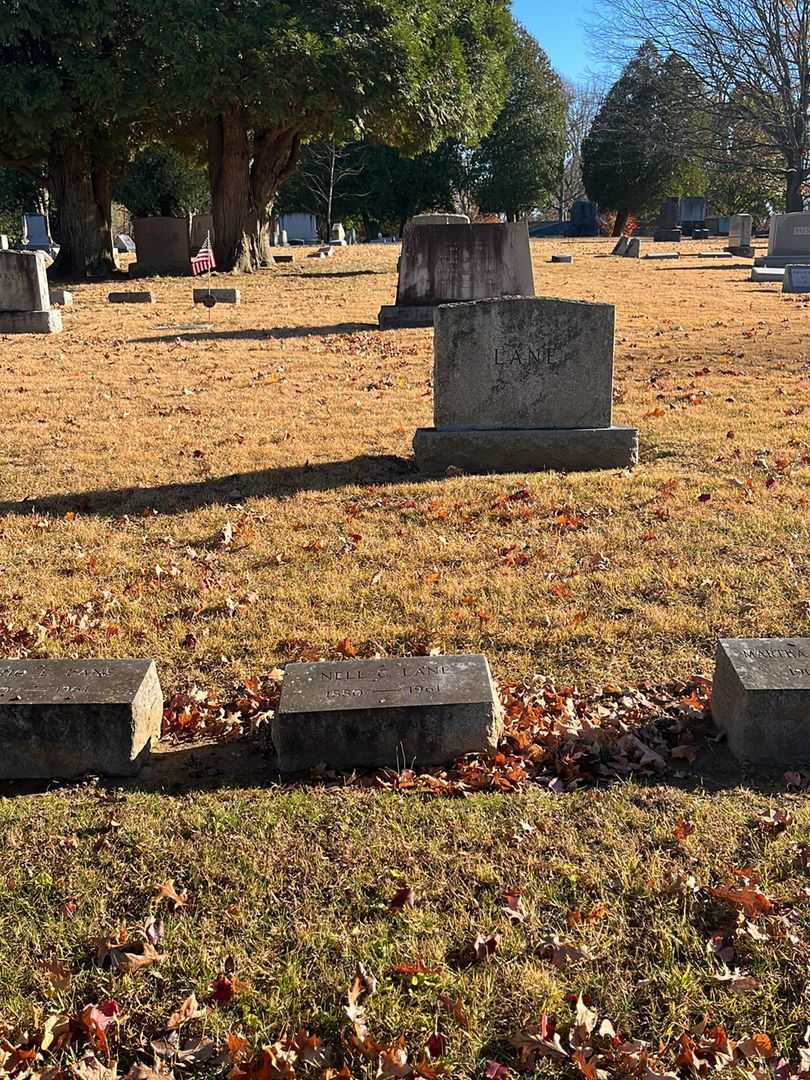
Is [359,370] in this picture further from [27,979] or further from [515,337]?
[27,979]

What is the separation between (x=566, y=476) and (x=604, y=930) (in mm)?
4707

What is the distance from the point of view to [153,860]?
307cm

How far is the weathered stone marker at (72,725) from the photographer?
3.51 metres

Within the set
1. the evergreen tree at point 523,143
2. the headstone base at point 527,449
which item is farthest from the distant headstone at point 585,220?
the headstone base at point 527,449

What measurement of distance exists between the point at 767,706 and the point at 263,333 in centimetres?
1329

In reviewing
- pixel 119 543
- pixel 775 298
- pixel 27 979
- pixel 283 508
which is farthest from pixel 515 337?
pixel 775 298

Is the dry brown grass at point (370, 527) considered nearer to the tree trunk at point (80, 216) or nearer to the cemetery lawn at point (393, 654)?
the cemetery lawn at point (393, 654)

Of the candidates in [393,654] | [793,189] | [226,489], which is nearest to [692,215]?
[793,189]

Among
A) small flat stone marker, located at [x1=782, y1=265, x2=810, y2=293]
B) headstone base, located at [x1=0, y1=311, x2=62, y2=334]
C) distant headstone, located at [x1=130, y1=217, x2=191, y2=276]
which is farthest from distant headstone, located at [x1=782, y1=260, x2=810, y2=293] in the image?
distant headstone, located at [x1=130, y1=217, x2=191, y2=276]

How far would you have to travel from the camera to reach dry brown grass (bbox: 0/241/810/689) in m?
4.71

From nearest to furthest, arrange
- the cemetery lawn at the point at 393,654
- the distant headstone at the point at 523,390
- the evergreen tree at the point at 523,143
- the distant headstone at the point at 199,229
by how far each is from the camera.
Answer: the cemetery lawn at the point at 393,654, the distant headstone at the point at 523,390, the distant headstone at the point at 199,229, the evergreen tree at the point at 523,143

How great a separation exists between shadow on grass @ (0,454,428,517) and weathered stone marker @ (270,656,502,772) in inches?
133

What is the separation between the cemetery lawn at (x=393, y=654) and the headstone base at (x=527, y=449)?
0.27m

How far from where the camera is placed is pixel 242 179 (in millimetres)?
25828
